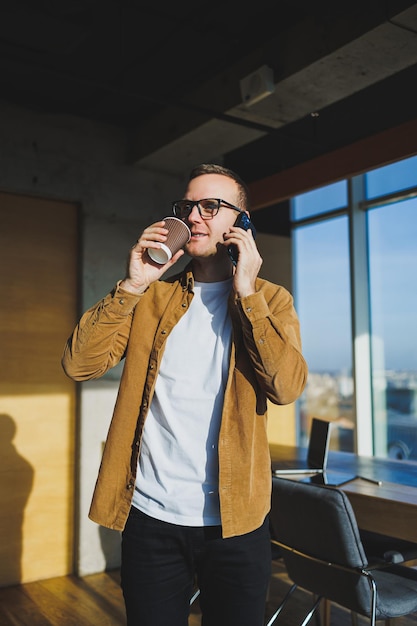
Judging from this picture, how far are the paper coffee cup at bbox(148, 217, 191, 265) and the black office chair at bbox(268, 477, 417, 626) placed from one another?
1.25 meters

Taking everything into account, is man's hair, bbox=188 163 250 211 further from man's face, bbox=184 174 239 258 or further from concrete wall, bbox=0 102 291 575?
concrete wall, bbox=0 102 291 575

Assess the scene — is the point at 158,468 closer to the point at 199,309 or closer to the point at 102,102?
the point at 199,309

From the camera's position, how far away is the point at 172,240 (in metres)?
1.37

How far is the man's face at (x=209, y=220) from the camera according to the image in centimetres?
145

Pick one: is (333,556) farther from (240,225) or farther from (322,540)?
(240,225)

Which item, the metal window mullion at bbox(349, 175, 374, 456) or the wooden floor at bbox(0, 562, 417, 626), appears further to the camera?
the metal window mullion at bbox(349, 175, 374, 456)

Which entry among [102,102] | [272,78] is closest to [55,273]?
[102,102]

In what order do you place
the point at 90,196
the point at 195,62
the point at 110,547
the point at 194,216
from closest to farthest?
the point at 194,216, the point at 195,62, the point at 110,547, the point at 90,196

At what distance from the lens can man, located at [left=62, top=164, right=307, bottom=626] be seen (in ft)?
4.28

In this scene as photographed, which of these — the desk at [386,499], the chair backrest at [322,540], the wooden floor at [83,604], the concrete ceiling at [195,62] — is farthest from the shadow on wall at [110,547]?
the concrete ceiling at [195,62]

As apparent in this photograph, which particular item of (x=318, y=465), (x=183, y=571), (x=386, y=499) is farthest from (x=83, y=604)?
A: (x=183, y=571)

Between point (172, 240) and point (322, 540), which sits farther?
point (322, 540)

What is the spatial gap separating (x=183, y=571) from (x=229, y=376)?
438 millimetres

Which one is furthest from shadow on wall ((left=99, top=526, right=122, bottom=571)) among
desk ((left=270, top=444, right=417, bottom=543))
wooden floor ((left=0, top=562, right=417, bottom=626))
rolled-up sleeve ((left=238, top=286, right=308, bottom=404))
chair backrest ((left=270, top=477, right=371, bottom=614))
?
→ rolled-up sleeve ((left=238, top=286, right=308, bottom=404))
